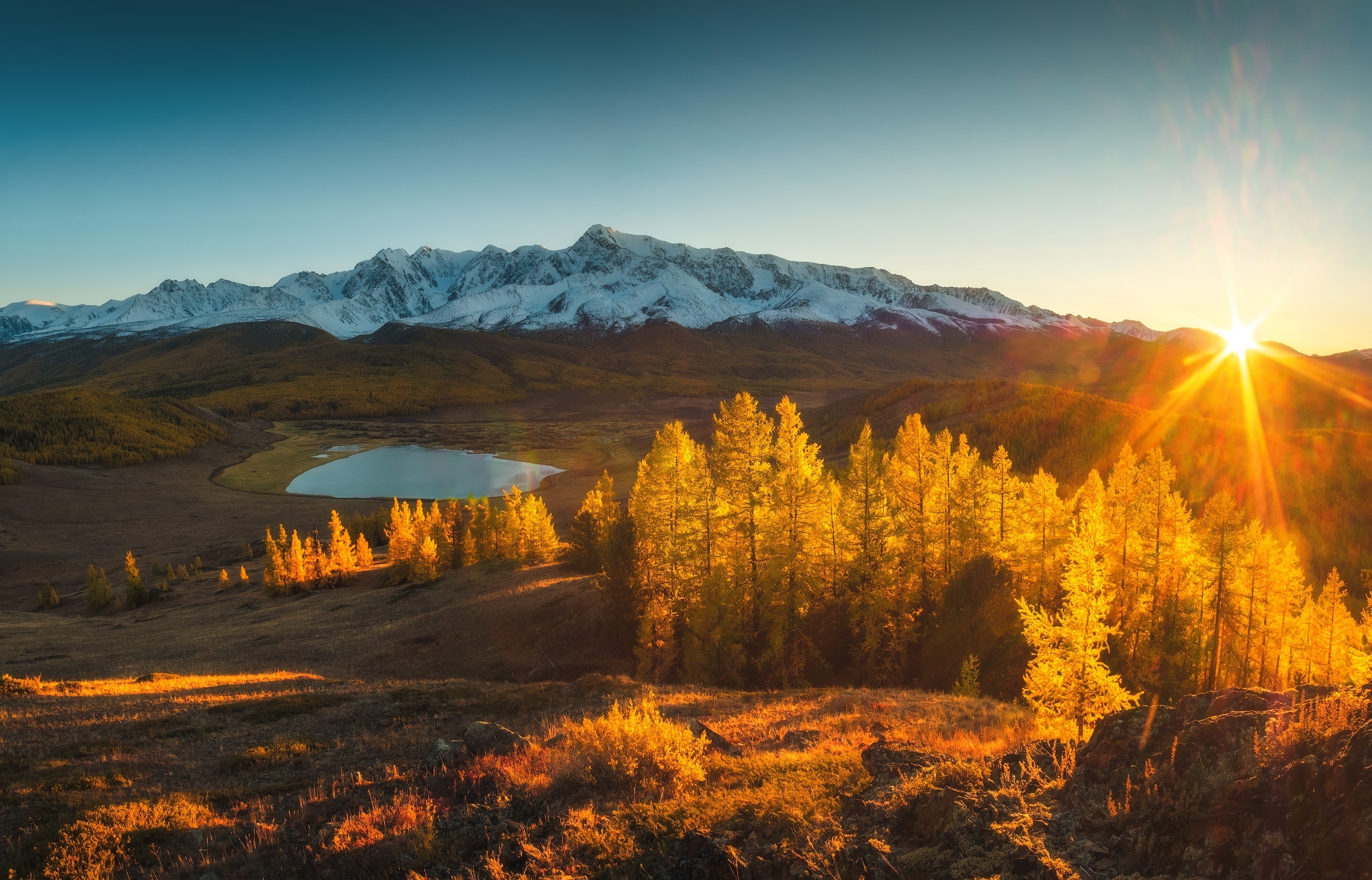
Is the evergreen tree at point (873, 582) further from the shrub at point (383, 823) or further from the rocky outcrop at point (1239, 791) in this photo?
the shrub at point (383, 823)

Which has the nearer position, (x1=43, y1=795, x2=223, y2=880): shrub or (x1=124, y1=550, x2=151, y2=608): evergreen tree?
(x1=43, y1=795, x2=223, y2=880): shrub

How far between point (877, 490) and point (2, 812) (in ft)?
97.5

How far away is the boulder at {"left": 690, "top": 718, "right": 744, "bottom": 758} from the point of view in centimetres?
1232

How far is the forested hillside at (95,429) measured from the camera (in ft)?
492

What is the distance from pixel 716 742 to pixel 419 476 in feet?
449

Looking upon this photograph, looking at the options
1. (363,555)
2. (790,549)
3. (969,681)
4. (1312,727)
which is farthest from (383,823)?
(363,555)

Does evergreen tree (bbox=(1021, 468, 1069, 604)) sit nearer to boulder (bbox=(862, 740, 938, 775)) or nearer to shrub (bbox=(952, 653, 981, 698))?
shrub (bbox=(952, 653, 981, 698))

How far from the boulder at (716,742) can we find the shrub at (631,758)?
137 cm

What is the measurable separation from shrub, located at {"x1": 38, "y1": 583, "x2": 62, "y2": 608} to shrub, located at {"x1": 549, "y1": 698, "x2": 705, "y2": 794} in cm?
8680

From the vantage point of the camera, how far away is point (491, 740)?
12.5 meters

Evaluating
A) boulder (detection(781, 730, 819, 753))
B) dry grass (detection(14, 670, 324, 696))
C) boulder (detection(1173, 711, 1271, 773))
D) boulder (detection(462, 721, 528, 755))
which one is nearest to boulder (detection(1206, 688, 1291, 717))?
boulder (detection(1173, 711, 1271, 773))

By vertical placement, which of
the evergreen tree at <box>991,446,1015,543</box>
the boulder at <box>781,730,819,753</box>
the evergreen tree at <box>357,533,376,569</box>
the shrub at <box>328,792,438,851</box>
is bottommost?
the evergreen tree at <box>357,533,376,569</box>

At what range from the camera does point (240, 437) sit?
638 feet

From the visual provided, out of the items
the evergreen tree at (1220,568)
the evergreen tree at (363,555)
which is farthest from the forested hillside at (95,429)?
the evergreen tree at (1220,568)
